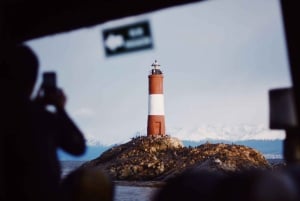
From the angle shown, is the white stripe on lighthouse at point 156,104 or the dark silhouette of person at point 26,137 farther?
the white stripe on lighthouse at point 156,104

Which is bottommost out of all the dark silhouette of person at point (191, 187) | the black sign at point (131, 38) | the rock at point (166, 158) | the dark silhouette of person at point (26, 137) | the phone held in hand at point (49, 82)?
the rock at point (166, 158)

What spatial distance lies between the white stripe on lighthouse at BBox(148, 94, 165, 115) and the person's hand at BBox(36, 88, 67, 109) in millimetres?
35680

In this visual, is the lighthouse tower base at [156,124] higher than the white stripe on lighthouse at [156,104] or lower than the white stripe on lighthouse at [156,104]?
lower

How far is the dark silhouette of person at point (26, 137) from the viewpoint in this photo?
8.20ft

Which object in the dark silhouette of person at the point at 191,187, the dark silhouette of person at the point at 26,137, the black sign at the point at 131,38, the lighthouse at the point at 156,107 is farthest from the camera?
the lighthouse at the point at 156,107

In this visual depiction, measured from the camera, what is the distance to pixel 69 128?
290 cm

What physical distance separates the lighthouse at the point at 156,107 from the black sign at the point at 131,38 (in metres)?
35.0

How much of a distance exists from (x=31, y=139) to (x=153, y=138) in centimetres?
3920

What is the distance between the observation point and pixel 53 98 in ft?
9.68

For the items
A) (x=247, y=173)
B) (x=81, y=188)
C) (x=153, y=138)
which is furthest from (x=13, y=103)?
(x=153, y=138)

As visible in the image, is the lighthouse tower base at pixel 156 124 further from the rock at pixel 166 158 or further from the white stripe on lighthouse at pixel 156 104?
the rock at pixel 166 158

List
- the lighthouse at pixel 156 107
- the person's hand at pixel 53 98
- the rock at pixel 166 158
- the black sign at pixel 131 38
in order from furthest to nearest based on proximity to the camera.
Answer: the lighthouse at pixel 156 107
the rock at pixel 166 158
the black sign at pixel 131 38
the person's hand at pixel 53 98

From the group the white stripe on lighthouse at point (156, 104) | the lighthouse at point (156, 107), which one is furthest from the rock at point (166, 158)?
the white stripe on lighthouse at point (156, 104)

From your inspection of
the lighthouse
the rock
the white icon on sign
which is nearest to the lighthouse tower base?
the lighthouse
